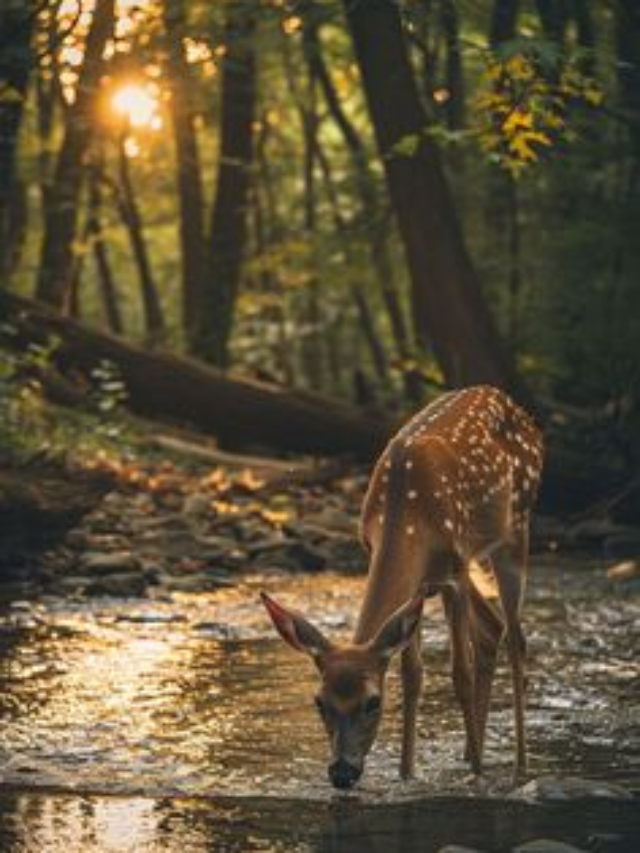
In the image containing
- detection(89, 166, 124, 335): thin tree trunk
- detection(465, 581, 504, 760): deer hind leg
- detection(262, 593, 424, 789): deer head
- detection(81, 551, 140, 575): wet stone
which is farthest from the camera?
detection(89, 166, 124, 335): thin tree trunk

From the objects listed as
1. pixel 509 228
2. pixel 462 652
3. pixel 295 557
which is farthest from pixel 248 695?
pixel 509 228

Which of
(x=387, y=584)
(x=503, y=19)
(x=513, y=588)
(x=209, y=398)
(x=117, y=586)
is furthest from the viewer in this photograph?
(x=503, y=19)

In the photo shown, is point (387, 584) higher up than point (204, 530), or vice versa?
point (387, 584)

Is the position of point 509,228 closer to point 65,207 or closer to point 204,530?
point 65,207

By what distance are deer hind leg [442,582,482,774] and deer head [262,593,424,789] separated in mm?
855

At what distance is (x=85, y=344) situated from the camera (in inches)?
819

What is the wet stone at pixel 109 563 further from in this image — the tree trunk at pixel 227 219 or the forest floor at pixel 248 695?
the tree trunk at pixel 227 219

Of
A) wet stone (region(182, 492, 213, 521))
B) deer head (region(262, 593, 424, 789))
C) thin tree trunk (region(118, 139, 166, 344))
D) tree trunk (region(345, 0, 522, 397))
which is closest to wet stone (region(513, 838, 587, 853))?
deer head (region(262, 593, 424, 789))

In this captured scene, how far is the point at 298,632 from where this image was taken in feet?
27.4

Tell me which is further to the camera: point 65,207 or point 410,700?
point 65,207

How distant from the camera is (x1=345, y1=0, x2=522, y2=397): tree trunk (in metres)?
18.3

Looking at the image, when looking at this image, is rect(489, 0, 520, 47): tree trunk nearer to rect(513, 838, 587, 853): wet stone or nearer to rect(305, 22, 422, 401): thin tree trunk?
rect(305, 22, 422, 401): thin tree trunk

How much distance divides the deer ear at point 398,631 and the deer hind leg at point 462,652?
34.9 inches

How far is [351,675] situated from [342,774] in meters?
0.41
